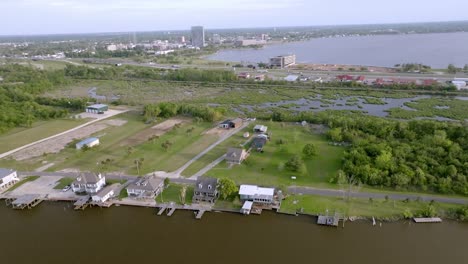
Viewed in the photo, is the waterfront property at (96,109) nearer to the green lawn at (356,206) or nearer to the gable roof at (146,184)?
the gable roof at (146,184)

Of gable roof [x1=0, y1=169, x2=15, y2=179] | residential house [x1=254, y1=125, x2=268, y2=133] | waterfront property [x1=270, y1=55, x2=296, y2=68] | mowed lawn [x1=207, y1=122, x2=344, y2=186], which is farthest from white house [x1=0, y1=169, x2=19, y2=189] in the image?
waterfront property [x1=270, y1=55, x2=296, y2=68]

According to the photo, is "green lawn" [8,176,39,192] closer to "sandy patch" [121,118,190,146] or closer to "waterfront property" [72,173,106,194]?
"waterfront property" [72,173,106,194]

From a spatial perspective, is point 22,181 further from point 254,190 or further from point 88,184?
point 254,190

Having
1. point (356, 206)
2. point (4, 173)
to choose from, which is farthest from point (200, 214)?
point (4, 173)

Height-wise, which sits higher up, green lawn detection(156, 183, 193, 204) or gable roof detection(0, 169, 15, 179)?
gable roof detection(0, 169, 15, 179)

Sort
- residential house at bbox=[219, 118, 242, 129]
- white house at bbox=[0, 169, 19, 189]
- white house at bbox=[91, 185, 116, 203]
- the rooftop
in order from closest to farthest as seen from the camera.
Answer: the rooftop < white house at bbox=[91, 185, 116, 203] < white house at bbox=[0, 169, 19, 189] < residential house at bbox=[219, 118, 242, 129]

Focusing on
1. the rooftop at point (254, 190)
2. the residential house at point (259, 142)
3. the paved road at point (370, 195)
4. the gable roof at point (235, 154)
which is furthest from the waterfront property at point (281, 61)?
the rooftop at point (254, 190)
